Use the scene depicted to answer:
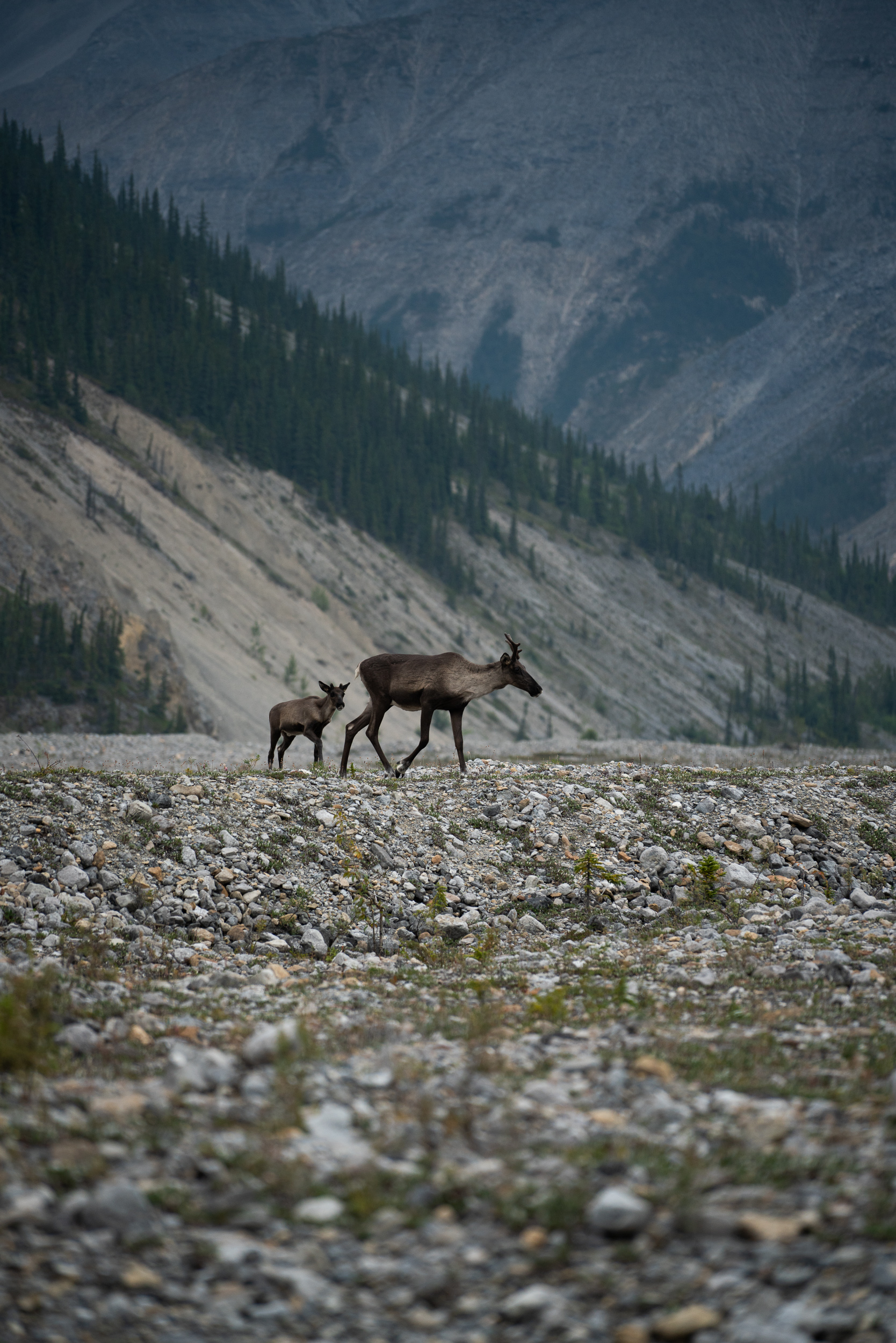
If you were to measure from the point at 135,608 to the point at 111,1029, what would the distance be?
134 ft

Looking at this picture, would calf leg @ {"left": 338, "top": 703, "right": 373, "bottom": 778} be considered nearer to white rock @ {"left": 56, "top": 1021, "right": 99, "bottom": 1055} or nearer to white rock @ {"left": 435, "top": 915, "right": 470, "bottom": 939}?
white rock @ {"left": 435, "top": 915, "right": 470, "bottom": 939}

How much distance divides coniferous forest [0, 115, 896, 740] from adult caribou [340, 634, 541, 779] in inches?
2053

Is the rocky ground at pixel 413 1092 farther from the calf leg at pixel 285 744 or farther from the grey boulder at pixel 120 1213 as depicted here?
the calf leg at pixel 285 744

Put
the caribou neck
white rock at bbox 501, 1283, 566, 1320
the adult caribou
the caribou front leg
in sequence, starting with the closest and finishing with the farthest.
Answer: white rock at bbox 501, 1283, 566, 1320, the adult caribou, the caribou neck, the caribou front leg

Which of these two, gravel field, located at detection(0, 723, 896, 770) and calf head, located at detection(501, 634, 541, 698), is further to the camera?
gravel field, located at detection(0, 723, 896, 770)

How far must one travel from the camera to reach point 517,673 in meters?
17.6

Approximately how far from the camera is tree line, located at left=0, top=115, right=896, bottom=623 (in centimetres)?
7406

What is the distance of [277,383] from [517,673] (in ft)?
253

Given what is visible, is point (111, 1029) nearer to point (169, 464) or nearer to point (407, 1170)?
point (407, 1170)

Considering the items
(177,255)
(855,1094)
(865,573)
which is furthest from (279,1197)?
(865,573)

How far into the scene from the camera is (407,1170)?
5.24 metres

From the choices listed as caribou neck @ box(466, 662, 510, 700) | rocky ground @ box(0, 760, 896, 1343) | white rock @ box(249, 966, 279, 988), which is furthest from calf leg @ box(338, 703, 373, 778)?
white rock @ box(249, 966, 279, 988)

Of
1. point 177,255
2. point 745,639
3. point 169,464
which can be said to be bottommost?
point 745,639

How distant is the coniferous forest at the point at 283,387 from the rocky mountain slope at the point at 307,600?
13.1 feet
